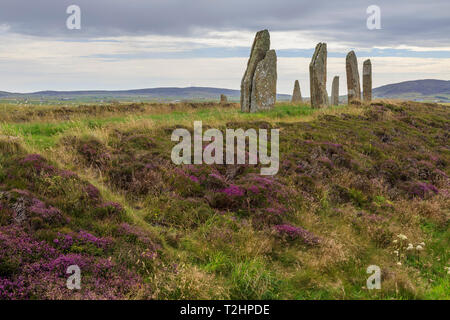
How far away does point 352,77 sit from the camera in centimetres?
3366

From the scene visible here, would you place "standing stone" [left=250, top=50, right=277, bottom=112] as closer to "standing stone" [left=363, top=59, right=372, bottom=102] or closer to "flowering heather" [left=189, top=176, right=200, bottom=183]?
"flowering heather" [left=189, top=176, right=200, bottom=183]

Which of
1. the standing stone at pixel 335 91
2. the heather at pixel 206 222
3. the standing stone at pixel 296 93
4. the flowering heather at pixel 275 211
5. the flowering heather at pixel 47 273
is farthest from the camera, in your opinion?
the standing stone at pixel 296 93

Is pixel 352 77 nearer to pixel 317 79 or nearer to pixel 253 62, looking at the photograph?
pixel 317 79

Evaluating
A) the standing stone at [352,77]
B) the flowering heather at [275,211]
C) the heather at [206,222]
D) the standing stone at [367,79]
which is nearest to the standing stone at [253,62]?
the heather at [206,222]

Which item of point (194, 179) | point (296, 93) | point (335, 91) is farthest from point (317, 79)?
A: point (194, 179)

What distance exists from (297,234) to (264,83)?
15.6 m

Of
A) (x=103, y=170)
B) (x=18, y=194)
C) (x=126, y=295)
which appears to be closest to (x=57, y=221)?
(x=18, y=194)

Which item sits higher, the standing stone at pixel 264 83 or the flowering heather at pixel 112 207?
the standing stone at pixel 264 83

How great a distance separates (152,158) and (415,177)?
435 inches

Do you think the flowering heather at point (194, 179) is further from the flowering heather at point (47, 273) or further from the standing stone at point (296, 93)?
the standing stone at point (296, 93)

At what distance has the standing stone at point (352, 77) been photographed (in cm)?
3266

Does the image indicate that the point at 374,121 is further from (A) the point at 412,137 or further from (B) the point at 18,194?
(B) the point at 18,194

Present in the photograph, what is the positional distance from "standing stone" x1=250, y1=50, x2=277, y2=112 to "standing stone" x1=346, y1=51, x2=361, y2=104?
12.3 meters

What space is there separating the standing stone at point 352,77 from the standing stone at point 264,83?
40.2ft
